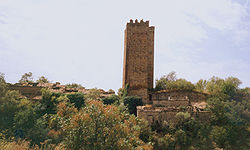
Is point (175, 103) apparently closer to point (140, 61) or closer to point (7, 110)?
point (140, 61)

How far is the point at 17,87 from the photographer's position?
1340 inches

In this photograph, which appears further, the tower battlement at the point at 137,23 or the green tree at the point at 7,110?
the tower battlement at the point at 137,23

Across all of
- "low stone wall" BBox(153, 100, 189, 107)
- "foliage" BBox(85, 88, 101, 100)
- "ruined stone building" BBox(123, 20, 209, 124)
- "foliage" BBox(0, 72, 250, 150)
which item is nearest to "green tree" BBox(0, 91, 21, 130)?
"foliage" BBox(0, 72, 250, 150)

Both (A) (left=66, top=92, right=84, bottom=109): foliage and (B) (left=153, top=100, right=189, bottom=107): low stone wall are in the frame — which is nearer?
(B) (left=153, top=100, right=189, bottom=107): low stone wall

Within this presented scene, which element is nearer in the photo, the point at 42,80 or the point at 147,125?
the point at 147,125

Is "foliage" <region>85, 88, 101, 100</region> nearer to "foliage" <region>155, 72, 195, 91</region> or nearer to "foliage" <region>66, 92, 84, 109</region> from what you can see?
"foliage" <region>66, 92, 84, 109</region>

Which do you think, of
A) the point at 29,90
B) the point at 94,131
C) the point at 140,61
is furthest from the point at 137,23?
the point at 94,131

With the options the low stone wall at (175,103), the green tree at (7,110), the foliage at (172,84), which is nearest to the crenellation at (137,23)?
the foliage at (172,84)

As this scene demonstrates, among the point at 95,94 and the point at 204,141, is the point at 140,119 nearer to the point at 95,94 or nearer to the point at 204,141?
the point at 204,141

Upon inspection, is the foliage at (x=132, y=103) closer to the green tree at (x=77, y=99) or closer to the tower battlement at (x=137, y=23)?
the green tree at (x=77, y=99)

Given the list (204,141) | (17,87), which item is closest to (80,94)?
(17,87)

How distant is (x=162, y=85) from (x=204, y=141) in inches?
555

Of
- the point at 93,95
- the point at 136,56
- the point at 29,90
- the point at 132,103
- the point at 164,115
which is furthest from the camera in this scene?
the point at 136,56

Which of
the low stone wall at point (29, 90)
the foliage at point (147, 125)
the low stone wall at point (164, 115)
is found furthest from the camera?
the low stone wall at point (29, 90)
